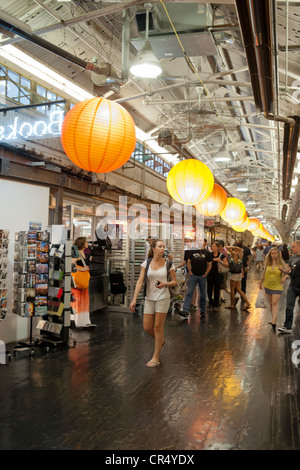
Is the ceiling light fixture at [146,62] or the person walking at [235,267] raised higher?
the ceiling light fixture at [146,62]

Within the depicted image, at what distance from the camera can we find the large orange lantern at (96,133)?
4.32 m

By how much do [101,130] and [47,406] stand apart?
3.03 meters

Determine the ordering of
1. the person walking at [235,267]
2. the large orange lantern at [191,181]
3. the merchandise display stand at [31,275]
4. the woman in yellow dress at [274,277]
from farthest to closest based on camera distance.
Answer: the person walking at [235,267], the woman in yellow dress at [274,277], the large orange lantern at [191,181], the merchandise display stand at [31,275]

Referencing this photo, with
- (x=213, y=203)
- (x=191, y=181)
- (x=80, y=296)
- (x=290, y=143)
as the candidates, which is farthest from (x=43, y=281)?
(x=290, y=143)

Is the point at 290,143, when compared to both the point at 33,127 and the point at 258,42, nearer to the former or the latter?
the point at 258,42

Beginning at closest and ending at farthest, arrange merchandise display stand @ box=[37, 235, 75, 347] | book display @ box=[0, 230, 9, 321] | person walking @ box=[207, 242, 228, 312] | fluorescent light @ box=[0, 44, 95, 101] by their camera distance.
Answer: book display @ box=[0, 230, 9, 321] < merchandise display stand @ box=[37, 235, 75, 347] < fluorescent light @ box=[0, 44, 95, 101] < person walking @ box=[207, 242, 228, 312]

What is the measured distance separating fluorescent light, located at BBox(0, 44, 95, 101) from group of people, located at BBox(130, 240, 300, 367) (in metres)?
5.16

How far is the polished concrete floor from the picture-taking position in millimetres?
3285

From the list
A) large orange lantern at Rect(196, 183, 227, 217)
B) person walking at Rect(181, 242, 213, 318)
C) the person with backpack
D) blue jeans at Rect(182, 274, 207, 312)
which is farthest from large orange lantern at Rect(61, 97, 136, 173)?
blue jeans at Rect(182, 274, 207, 312)

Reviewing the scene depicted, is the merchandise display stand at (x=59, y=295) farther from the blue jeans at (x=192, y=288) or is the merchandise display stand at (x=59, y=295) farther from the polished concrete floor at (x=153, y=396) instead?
the blue jeans at (x=192, y=288)

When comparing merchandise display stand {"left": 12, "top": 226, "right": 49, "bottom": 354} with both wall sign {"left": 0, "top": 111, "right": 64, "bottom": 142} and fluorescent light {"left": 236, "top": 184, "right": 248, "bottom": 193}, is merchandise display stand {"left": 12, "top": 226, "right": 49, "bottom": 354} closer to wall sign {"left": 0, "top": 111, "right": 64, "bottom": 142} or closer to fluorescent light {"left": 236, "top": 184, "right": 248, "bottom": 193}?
wall sign {"left": 0, "top": 111, "right": 64, "bottom": 142}

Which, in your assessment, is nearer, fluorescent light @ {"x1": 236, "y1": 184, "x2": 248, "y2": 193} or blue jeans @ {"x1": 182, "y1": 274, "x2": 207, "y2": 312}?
blue jeans @ {"x1": 182, "y1": 274, "x2": 207, "y2": 312}

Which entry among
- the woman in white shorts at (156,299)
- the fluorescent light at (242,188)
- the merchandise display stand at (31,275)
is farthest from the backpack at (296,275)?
the fluorescent light at (242,188)

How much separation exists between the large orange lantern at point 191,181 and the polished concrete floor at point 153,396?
2589mm
